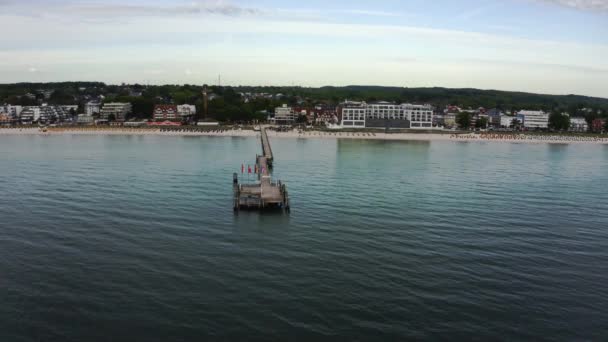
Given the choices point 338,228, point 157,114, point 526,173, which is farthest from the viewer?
point 157,114

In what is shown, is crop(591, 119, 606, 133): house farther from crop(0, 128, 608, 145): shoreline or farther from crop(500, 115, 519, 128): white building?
crop(0, 128, 608, 145): shoreline

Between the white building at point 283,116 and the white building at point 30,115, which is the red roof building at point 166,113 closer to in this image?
the white building at point 283,116

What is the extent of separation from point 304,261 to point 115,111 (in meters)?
146

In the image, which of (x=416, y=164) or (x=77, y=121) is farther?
(x=77, y=121)

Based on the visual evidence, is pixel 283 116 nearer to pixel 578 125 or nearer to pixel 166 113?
pixel 166 113

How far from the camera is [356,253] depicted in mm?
25797

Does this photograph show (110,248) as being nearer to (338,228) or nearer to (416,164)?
(338,228)

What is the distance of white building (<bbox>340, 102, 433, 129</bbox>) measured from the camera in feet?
464

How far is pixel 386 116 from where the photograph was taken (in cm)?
14762

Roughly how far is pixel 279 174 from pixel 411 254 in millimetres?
30929

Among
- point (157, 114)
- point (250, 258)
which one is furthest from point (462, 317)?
point (157, 114)

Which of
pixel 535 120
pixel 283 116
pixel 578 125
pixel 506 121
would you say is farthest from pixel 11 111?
pixel 578 125

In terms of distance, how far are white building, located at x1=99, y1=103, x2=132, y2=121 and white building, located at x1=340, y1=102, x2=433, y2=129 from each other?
72385 millimetres

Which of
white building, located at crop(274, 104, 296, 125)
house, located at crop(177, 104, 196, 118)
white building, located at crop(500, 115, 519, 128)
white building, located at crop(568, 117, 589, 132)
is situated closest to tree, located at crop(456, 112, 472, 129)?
white building, located at crop(500, 115, 519, 128)
